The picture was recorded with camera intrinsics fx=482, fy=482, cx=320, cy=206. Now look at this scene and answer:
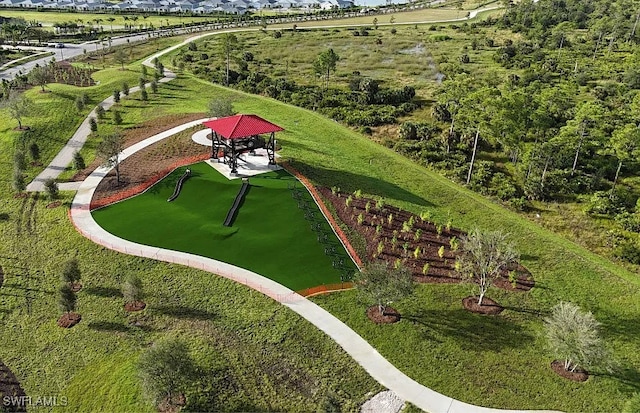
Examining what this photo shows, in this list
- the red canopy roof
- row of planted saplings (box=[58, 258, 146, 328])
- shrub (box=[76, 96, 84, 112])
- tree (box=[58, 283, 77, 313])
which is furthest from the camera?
shrub (box=[76, 96, 84, 112])

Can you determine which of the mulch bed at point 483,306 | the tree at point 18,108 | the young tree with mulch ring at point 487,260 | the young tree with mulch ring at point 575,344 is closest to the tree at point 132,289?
the mulch bed at point 483,306

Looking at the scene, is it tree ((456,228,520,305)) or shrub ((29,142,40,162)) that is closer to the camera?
tree ((456,228,520,305))

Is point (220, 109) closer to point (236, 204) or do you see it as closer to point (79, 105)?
point (236, 204)

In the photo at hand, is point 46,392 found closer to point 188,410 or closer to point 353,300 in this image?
point 188,410

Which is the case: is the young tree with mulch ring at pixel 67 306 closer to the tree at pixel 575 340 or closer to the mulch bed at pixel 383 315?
the mulch bed at pixel 383 315

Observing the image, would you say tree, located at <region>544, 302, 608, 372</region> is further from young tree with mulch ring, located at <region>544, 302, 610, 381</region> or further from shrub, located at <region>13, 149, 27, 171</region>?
shrub, located at <region>13, 149, 27, 171</region>

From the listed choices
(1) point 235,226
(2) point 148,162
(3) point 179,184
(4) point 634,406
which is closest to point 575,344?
(4) point 634,406

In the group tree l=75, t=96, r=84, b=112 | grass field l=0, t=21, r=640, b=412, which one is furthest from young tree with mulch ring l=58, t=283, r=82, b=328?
tree l=75, t=96, r=84, b=112

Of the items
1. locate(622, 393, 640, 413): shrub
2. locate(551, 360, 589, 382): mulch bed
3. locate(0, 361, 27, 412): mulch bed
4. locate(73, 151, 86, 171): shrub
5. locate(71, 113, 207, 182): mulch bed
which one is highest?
locate(71, 113, 207, 182): mulch bed
